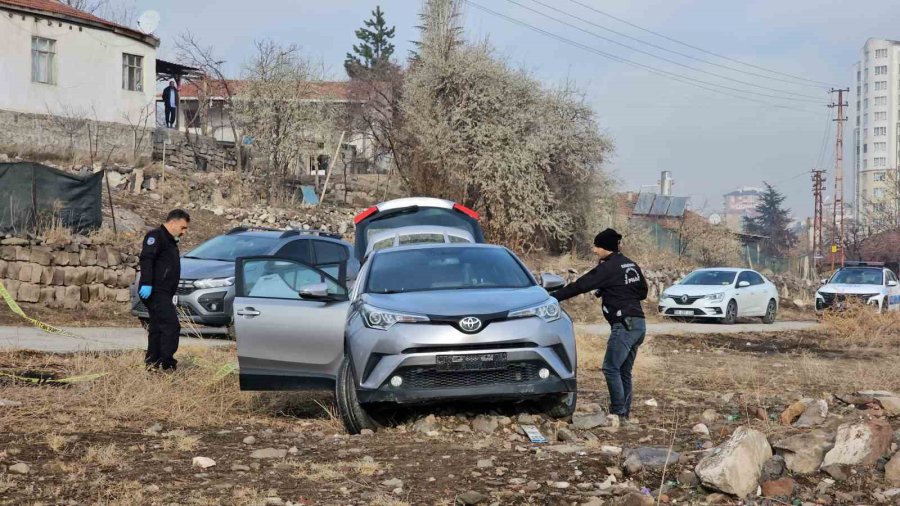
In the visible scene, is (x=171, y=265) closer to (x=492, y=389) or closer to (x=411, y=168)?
(x=492, y=389)

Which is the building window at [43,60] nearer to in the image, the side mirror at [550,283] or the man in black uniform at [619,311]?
the side mirror at [550,283]

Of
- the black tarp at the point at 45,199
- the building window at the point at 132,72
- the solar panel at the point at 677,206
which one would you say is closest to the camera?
the black tarp at the point at 45,199

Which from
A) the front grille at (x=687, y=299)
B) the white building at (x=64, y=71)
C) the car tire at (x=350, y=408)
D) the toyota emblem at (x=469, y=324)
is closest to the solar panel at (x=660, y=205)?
the white building at (x=64, y=71)

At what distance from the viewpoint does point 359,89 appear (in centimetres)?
6919

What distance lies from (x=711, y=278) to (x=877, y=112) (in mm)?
152186

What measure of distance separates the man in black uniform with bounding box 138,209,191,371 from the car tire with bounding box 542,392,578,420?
404cm

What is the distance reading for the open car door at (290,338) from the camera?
9531 millimetres

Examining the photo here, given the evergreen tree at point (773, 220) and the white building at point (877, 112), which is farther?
the white building at point (877, 112)

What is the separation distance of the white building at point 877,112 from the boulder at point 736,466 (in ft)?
544

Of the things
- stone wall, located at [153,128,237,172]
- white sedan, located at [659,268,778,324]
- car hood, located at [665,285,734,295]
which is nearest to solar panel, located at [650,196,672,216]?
stone wall, located at [153,128,237,172]

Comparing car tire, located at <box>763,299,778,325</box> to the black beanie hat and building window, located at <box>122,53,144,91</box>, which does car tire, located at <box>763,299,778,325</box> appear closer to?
the black beanie hat

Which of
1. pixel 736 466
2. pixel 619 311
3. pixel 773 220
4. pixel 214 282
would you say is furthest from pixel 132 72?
pixel 773 220

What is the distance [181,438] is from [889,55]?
17194cm

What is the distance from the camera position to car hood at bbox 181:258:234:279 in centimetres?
1680
